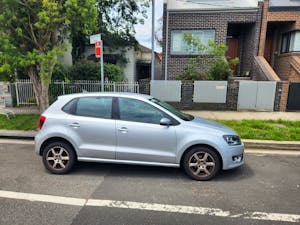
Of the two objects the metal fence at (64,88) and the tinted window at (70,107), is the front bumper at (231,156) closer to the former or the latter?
the tinted window at (70,107)

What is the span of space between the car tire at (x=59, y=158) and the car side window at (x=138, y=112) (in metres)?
1.22

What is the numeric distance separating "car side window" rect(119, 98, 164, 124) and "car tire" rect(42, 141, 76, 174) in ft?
3.99

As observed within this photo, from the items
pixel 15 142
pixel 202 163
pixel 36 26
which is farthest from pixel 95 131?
pixel 36 26

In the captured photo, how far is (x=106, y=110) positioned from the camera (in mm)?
4254

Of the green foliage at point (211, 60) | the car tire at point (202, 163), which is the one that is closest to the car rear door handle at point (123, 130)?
the car tire at point (202, 163)

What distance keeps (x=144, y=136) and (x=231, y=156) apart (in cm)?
159

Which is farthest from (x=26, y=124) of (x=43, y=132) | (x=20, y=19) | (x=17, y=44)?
(x=43, y=132)

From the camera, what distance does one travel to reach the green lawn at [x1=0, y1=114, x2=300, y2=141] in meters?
6.26

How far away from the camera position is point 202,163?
157 inches

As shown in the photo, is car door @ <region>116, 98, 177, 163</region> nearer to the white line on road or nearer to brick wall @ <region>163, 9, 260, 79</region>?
the white line on road

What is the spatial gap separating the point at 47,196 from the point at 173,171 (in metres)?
2.24

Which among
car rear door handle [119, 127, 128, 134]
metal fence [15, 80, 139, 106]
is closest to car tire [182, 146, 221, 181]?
car rear door handle [119, 127, 128, 134]

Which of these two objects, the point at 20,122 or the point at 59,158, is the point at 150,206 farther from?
the point at 20,122

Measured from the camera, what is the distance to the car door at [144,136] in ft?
13.2
